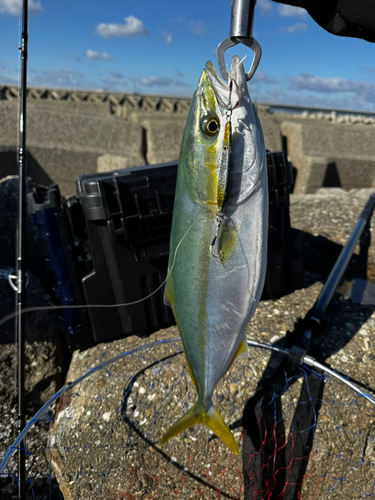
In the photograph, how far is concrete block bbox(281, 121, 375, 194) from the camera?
693cm

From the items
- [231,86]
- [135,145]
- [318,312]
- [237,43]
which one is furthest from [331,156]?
[231,86]

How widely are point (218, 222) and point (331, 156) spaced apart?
6808 mm

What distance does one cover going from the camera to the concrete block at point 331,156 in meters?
6.93

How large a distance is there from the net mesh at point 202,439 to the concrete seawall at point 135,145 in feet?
13.9

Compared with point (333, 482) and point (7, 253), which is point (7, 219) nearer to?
point (7, 253)

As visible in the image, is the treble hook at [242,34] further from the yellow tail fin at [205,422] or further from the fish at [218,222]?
the yellow tail fin at [205,422]

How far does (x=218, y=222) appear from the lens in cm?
123

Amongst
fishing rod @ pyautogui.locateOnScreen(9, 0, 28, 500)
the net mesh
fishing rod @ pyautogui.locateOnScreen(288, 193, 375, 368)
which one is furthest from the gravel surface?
fishing rod @ pyautogui.locateOnScreen(9, 0, 28, 500)

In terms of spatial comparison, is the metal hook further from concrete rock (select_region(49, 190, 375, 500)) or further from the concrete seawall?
the concrete seawall

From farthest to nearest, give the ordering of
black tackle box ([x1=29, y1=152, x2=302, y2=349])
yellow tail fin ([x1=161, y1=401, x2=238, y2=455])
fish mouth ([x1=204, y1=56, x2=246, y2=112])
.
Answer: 1. black tackle box ([x1=29, y1=152, x2=302, y2=349])
2. yellow tail fin ([x1=161, y1=401, x2=238, y2=455])
3. fish mouth ([x1=204, y1=56, x2=246, y2=112])

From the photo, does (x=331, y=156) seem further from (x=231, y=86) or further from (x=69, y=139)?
(x=231, y=86)

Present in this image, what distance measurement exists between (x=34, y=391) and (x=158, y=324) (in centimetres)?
102

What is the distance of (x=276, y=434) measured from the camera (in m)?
2.17

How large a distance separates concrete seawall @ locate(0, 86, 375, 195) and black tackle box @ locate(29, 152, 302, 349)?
3566mm
